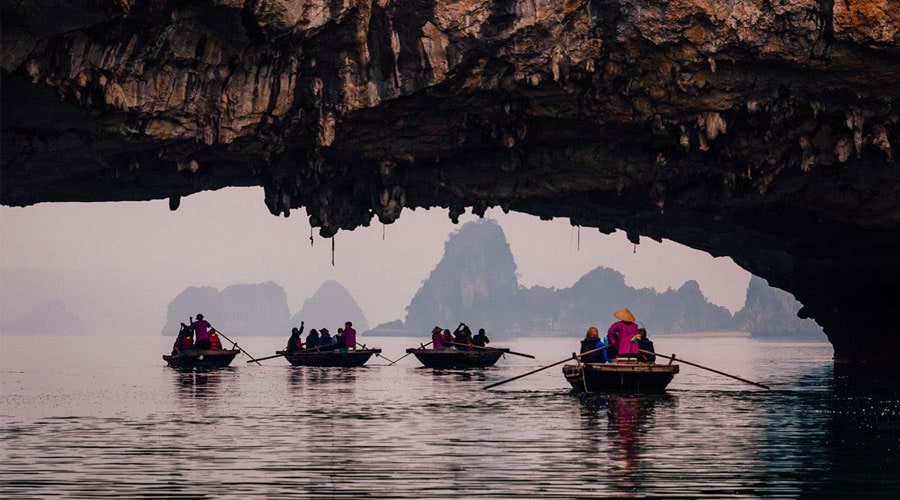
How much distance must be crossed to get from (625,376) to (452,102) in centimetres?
934

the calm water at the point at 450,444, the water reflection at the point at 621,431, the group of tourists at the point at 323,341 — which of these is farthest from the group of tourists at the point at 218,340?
the water reflection at the point at 621,431

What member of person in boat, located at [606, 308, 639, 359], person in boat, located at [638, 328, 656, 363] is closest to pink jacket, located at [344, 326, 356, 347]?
person in boat, located at [638, 328, 656, 363]

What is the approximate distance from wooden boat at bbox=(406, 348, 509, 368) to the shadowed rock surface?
17.0 meters

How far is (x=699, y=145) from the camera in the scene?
34.8 m

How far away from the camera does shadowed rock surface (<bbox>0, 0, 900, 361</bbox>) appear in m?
29.3

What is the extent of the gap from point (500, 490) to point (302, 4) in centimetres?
1637

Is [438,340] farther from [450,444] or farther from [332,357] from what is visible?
[450,444]

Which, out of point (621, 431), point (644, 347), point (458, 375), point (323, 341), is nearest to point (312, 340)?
point (323, 341)

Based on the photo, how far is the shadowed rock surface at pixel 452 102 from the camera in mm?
29344

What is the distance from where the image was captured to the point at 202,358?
5612 cm

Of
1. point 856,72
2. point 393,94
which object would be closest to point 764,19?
point 856,72

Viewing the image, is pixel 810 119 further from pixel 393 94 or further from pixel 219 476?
pixel 219 476

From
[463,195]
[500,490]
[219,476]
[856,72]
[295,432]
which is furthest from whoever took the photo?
[463,195]

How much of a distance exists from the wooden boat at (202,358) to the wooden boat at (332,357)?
9.38ft
